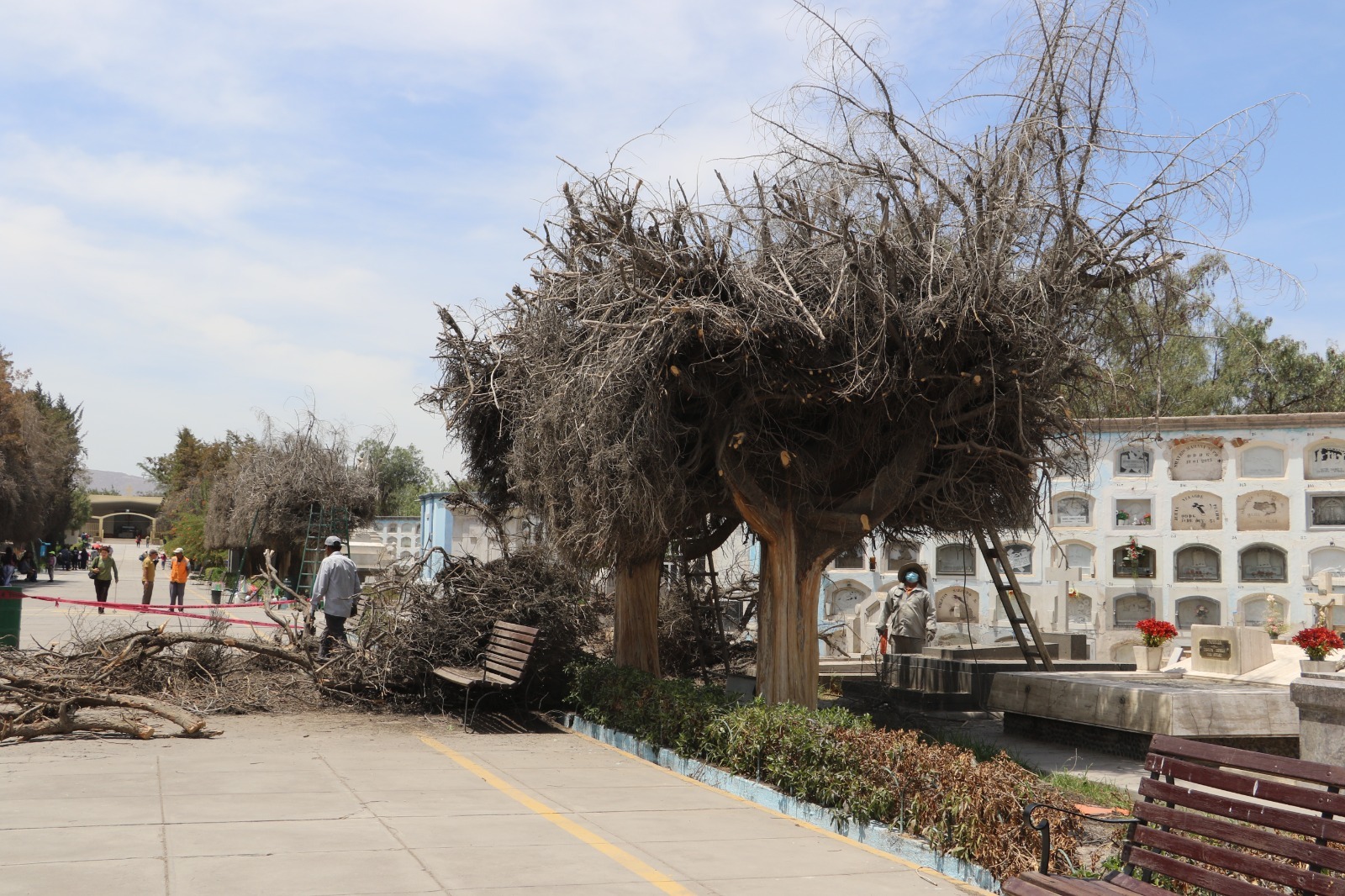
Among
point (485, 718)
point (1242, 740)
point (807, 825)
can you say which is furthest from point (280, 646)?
point (1242, 740)

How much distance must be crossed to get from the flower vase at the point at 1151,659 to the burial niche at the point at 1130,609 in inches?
265

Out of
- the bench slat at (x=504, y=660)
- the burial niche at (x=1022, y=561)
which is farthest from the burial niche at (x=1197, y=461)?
the bench slat at (x=504, y=660)

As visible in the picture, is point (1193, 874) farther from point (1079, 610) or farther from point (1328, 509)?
point (1328, 509)

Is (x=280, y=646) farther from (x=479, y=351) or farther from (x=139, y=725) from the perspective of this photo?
(x=479, y=351)

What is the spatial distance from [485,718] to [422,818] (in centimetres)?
469

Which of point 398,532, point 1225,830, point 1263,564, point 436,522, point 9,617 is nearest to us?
point 1225,830

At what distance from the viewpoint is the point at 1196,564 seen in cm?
2158

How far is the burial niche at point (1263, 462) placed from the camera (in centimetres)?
2095

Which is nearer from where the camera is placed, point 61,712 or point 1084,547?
point 61,712

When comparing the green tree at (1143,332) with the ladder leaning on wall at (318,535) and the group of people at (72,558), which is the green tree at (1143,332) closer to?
the ladder leaning on wall at (318,535)

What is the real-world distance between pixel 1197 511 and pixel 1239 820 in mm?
18923

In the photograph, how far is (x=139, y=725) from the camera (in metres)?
9.48

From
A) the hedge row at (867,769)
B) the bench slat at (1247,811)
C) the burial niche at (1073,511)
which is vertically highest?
the burial niche at (1073,511)

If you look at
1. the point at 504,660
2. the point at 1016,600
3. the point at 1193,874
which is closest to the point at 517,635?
the point at 504,660
